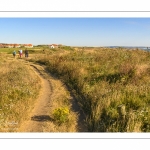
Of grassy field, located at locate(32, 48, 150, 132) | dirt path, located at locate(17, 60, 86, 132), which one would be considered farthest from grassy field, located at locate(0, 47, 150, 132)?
dirt path, located at locate(17, 60, 86, 132)

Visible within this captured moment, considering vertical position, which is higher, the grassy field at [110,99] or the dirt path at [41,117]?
the grassy field at [110,99]

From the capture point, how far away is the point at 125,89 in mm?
9086

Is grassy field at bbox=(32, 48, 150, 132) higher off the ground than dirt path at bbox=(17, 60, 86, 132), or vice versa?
grassy field at bbox=(32, 48, 150, 132)

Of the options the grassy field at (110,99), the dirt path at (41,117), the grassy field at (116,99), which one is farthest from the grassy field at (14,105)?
the grassy field at (116,99)

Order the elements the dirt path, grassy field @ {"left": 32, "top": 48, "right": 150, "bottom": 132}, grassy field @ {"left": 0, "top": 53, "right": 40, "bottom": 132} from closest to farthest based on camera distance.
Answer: grassy field @ {"left": 32, "top": 48, "right": 150, "bottom": 132} < the dirt path < grassy field @ {"left": 0, "top": 53, "right": 40, "bottom": 132}

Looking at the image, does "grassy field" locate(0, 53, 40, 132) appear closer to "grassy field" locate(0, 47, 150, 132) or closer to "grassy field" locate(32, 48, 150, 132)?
"grassy field" locate(0, 47, 150, 132)

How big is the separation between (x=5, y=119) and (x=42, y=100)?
2867 millimetres

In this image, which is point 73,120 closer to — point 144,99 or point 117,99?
point 117,99

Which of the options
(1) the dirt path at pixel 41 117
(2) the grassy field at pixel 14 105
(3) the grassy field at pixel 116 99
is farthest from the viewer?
(2) the grassy field at pixel 14 105

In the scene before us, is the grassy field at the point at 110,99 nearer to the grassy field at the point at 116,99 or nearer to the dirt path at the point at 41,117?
the grassy field at the point at 116,99

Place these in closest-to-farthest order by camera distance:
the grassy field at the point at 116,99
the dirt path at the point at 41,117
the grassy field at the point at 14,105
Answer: the grassy field at the point at 116,99, the dirt path at the point at 41,117, the grassy field at the point at 14,105

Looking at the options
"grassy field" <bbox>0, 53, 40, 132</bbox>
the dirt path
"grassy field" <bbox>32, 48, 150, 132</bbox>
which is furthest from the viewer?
"grassy field" <bbox>0, 53, 40, 132</bbox>
